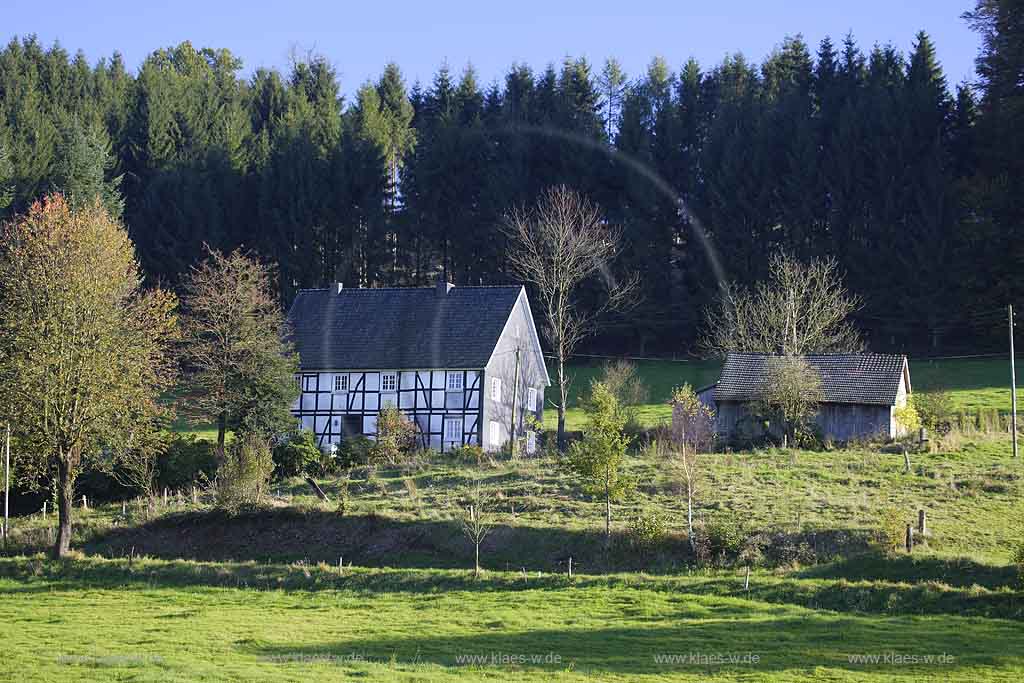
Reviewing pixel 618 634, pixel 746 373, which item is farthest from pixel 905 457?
pixel 618 634

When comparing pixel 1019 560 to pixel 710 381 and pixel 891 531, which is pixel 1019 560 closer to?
pixel 891 531

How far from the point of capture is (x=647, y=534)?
3375 cm

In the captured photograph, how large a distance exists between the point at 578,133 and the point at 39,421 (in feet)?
165

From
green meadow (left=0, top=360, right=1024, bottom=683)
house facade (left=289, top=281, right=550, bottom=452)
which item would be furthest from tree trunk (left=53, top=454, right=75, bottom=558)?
house facade (left=289, top=281, right=550, bottom=452)

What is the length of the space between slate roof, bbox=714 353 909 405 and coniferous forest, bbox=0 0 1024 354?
19551 mm

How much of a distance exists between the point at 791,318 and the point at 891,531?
25933 mm

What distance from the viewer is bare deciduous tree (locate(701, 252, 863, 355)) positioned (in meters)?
57.3

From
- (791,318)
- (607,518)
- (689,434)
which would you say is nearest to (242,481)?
(607,518)

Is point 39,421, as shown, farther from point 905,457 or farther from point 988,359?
point 988,359

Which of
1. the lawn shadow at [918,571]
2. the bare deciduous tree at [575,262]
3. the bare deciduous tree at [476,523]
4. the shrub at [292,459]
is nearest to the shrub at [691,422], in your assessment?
the bare deciduous tree at [476,523]

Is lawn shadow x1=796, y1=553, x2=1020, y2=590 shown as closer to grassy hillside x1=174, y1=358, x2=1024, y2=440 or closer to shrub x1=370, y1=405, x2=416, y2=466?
shrub x1=370, y1=405, x2=416, y2=466

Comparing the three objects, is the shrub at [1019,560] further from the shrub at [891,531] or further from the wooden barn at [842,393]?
the wooden barn at [842,393]

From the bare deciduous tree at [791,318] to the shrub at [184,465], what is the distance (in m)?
24.3

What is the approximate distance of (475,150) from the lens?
267 feet
